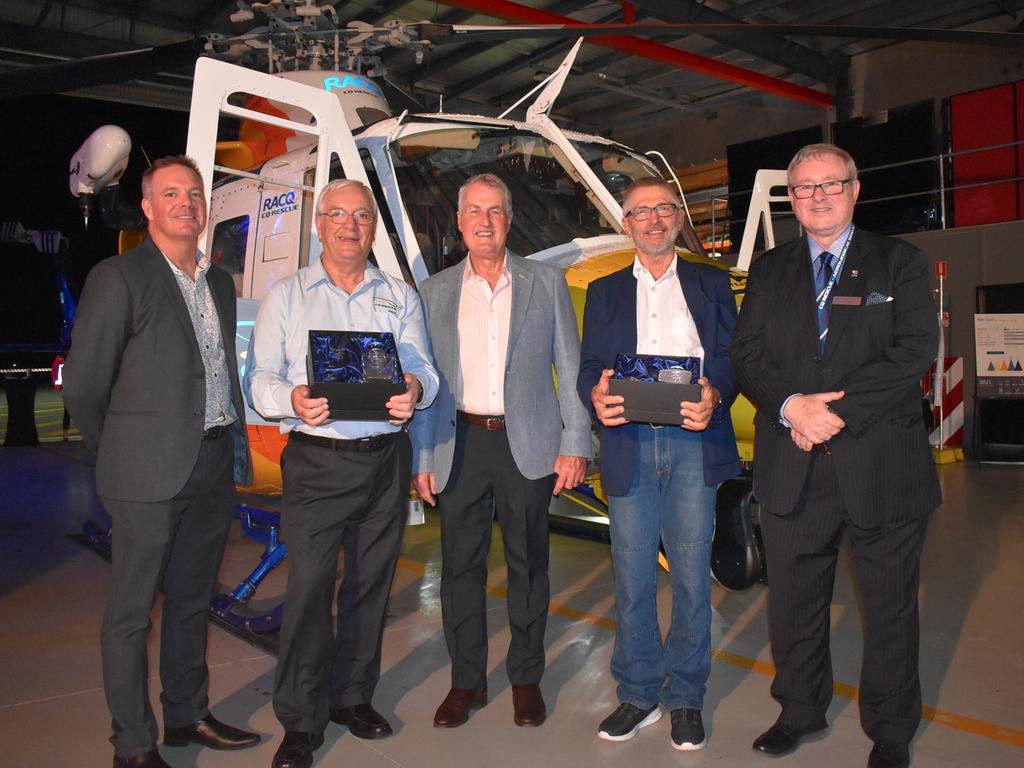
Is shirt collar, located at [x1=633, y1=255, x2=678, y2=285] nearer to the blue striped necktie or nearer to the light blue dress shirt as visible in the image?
the blue striped necktie

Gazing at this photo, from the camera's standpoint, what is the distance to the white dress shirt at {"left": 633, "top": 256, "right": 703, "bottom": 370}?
3.28 m

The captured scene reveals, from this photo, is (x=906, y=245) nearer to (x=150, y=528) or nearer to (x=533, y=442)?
(x=533, y=442)

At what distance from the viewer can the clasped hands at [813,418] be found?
285cm

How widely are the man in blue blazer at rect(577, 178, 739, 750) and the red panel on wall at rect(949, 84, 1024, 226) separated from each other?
39.9ft

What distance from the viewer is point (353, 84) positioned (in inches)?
245

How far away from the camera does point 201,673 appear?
128 inches

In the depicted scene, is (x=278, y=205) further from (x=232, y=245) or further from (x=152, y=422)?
(x=152, y=422)

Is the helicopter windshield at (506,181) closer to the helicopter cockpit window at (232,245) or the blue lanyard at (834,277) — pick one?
the helicopter cockpit window at (232,245)

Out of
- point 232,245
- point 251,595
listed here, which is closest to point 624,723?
point 251,595

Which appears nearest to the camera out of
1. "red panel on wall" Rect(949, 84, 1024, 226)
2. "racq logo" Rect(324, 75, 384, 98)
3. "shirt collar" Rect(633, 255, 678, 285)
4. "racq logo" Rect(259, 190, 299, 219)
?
"shirt collar" Rect(633, 255, 678, 285)

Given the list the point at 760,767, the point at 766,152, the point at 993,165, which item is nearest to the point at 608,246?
the point at 760,767

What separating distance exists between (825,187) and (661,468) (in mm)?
1097

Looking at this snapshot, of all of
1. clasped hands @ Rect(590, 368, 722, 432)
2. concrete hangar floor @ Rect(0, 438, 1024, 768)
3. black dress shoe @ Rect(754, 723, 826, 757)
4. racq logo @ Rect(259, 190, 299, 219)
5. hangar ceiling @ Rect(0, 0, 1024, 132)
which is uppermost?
hangar ceiling @ Rect(0, 0, 1024, 132)

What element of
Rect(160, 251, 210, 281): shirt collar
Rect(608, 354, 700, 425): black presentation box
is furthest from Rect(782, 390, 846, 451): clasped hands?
Rect(160, 251, 210, 281): shirt collar
